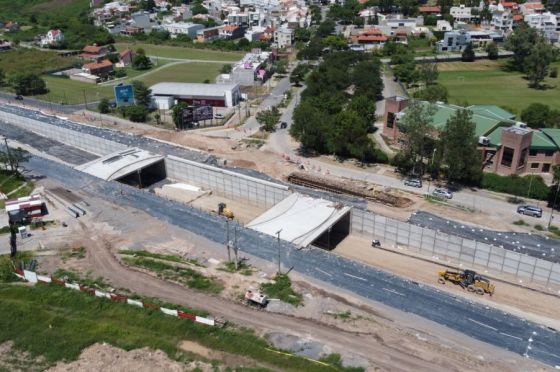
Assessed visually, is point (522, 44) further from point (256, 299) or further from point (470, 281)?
point (256, 299)

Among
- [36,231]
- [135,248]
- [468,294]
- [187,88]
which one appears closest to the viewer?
[468,294]

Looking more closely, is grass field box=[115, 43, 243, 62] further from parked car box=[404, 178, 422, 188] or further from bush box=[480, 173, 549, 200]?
bush box=[480, 173, 549, 200]

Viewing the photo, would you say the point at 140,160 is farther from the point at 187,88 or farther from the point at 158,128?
the point at 187,88

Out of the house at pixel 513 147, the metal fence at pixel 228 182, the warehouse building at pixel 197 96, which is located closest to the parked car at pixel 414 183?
the house at pixel 513 147

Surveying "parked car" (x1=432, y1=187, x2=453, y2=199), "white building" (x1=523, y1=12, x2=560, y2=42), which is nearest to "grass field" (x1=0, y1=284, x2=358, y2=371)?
"parked car" (x1=432, y1=187, x2=453, y2=199)

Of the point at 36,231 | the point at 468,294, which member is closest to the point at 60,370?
the point at 36,231

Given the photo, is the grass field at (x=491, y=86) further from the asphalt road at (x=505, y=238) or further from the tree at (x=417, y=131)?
the asphalt road at (x=505, y=238)
